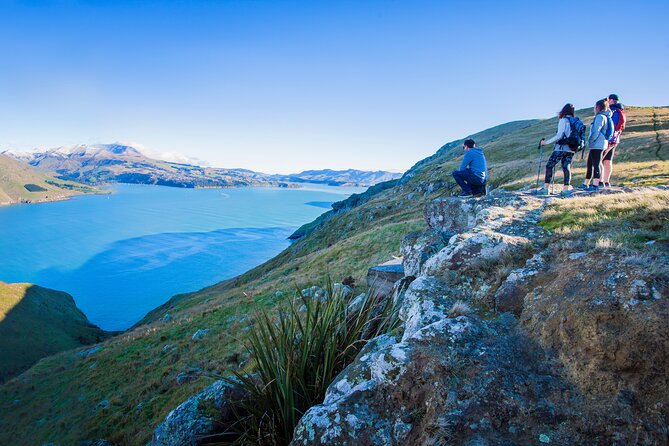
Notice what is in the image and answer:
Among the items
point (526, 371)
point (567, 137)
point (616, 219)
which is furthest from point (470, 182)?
point (526, 371)

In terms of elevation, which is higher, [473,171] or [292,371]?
[473,171]

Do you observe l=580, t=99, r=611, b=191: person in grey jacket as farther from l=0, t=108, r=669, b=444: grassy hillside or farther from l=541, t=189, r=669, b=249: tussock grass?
l=0, t=108, r=669, b=444: grassy hillside

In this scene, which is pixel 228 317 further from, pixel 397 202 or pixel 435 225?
pixel 397 202

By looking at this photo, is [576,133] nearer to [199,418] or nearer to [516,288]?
[516,288]

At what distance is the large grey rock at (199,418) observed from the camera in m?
6.22

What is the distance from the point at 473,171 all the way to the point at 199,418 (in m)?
12.9

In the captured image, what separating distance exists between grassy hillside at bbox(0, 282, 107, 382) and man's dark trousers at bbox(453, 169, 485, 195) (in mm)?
57297

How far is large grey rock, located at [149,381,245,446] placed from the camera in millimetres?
6223

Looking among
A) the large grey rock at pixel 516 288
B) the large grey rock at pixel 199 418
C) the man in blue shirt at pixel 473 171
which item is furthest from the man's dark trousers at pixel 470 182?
the large grey rock at pixel 199 418

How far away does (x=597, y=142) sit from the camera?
1143 cm

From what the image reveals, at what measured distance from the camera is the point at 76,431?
49.5 ft

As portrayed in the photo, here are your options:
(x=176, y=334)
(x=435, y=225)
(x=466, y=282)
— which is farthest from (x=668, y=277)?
(x=176, y=334)

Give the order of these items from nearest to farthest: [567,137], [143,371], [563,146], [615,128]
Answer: [567,137] → [563,146] → [615,128] → [143,371]

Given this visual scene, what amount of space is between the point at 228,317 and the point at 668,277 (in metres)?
23.7
